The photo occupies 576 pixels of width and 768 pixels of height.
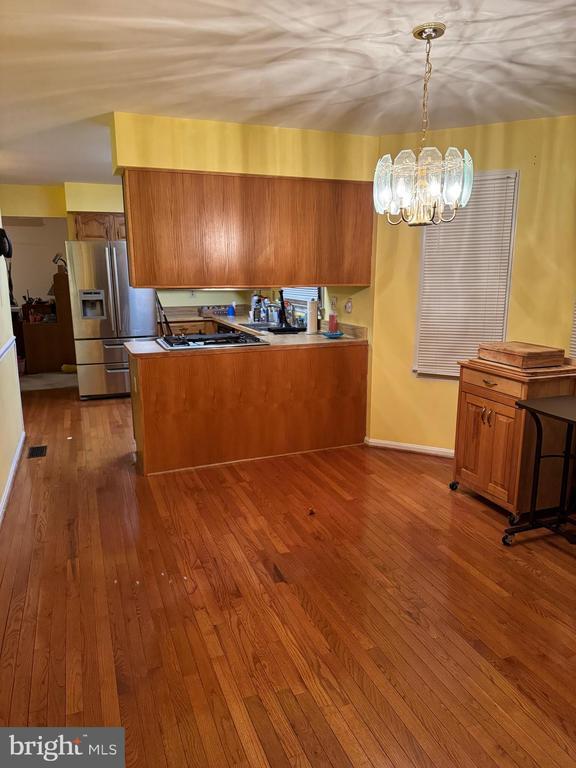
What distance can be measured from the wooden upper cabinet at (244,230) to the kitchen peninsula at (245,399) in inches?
21.3

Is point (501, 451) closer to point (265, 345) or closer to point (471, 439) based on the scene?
point (471, 439)

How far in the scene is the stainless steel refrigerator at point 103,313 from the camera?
6.05 m

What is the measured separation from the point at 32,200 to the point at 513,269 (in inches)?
223

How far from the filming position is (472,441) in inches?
136

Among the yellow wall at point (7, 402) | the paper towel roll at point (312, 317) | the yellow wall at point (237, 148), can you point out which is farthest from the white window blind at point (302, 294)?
the yellow wall at point (7, 402)

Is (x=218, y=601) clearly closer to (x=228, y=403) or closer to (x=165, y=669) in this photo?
(x=165, y=669)

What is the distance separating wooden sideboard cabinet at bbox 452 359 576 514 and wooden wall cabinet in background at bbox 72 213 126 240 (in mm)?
4708

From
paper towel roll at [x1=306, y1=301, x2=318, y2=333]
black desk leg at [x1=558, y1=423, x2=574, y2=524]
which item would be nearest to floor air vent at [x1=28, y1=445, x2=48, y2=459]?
paper towel roll at [x1=306, y1=301, x2=318, y2=333]

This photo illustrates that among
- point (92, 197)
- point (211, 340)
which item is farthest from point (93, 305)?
point (211, 340)

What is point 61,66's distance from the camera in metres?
2.65

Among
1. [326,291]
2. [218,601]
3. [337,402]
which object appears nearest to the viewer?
[218,601]

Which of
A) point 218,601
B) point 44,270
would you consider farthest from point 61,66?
point 44,270

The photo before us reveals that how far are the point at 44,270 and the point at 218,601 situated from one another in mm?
8539

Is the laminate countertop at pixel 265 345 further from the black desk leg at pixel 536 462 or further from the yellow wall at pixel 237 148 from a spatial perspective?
the black desk leg at pixel 536 462
